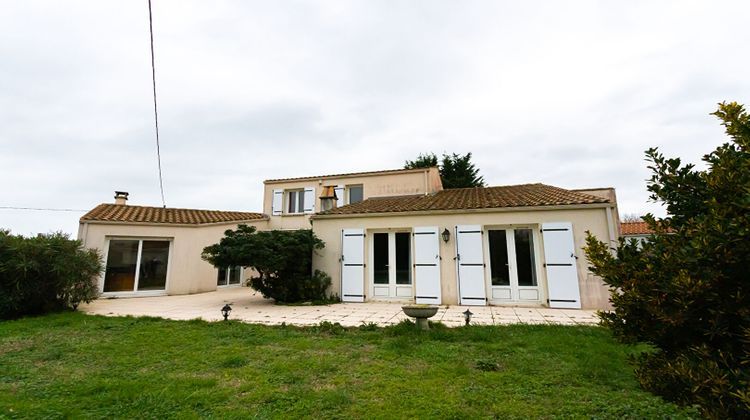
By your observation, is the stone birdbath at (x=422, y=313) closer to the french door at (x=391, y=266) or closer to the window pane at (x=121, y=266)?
the french door at (x=391, y=266)

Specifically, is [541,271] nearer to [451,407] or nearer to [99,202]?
[451,407]

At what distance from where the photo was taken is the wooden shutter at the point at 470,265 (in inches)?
367

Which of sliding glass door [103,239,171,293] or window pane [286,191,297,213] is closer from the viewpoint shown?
sliding glass door [103,239,171,293]

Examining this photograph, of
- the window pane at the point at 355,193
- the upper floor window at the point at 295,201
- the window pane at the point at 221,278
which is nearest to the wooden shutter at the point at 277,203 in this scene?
the upper floor window at the point at 295,201

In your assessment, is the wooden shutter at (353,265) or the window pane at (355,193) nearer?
the wooden shutter at (353,265)

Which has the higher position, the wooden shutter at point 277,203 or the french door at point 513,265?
the wooden shutter at point 277,203

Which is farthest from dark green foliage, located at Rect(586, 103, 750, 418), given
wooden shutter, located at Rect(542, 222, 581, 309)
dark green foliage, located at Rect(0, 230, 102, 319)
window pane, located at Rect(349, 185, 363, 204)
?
window pane, located at Rect(349, 185, 363, 204)

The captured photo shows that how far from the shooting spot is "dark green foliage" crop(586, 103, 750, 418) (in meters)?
1.55

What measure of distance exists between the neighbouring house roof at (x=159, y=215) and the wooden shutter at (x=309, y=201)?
89.8 inches

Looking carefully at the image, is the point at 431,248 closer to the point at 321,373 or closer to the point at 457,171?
the point at 321,373

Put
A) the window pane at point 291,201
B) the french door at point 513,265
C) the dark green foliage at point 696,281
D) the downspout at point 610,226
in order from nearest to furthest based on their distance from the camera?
the dark green foliage at point 696,281
the downspout at point 610,226
the french door at point 513,265
the window pane at point 291,201

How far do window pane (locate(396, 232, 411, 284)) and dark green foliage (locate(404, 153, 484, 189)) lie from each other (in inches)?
635

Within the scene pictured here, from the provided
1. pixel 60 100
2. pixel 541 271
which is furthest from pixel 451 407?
pixel 60 100

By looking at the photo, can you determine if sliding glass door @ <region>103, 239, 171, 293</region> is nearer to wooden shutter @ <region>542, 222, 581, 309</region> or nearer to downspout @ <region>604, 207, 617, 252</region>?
wooden shutter @ <region>542, 222, 581, 309</region>
